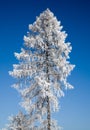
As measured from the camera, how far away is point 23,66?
53.2 metres

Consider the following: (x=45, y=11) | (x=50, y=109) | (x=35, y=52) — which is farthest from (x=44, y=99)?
(x=45, y=11)

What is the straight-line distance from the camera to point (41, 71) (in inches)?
2089

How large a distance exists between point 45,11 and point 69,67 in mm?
6085

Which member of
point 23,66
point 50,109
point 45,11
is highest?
point 45,11

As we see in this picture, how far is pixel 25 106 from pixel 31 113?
95cm

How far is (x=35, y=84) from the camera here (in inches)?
2066

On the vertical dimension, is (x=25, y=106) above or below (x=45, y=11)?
below

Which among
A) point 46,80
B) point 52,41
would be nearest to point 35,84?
point 46,80

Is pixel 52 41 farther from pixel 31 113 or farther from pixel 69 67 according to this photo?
pixel 31 113

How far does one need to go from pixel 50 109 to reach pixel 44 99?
1.12 meters

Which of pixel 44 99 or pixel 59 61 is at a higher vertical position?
pixel 59 61

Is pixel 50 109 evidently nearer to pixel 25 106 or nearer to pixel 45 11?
pixel 25 106

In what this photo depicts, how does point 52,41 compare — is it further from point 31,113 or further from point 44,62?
point 31,113

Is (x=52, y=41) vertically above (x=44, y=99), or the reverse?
(x=52, y=41)
